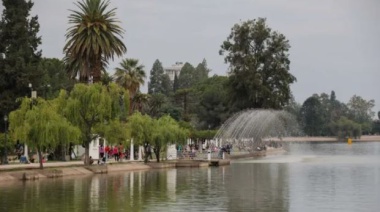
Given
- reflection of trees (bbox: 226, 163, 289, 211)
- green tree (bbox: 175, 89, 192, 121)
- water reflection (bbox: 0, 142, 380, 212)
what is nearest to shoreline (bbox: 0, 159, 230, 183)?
water reflection (bbox: 0, 142, 380, 212)

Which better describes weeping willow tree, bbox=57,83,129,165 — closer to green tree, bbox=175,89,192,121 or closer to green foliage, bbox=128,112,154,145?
green foliage, bbox=128,112,154,145

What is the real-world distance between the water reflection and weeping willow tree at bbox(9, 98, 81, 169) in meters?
3.68

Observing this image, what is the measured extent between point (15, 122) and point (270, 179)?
19.3m

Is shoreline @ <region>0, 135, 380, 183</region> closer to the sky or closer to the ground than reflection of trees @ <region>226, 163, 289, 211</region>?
closer to the sky

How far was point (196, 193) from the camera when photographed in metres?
39.5

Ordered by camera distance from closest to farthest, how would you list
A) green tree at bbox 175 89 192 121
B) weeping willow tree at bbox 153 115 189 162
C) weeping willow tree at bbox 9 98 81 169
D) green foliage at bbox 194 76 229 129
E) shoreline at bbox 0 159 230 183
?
shoreline at bbox 0 159 230 183 → weeping willow tree at bbox 9 98 81 169 → weeping willow tree at bbox 153 115 189 162 → green foliage at bbox 194 76 229 129 → green tree at bbox 175 89 192 121

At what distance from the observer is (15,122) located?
5303 centimetres

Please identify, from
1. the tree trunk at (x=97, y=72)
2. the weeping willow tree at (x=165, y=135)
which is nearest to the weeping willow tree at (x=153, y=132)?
the weeping willow tree at (x=165, y=135)

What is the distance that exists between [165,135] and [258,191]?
101ft

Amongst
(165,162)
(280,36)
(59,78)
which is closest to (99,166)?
(165,162)

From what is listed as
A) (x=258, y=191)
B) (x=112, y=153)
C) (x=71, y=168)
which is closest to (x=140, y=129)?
(x=112, y=153)

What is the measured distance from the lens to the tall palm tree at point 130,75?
90.6 m

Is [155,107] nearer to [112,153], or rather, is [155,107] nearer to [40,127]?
[112,153]

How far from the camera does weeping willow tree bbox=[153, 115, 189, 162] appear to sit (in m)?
70.2
